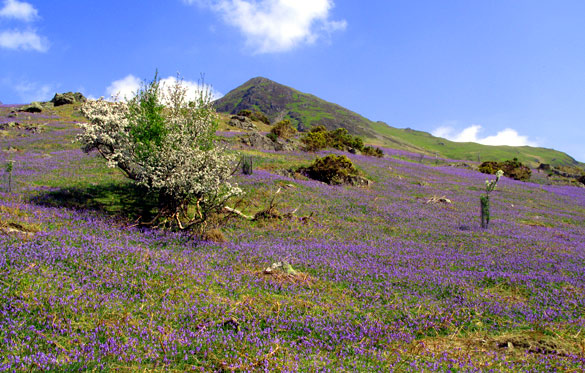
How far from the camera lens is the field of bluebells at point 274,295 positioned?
5.90m

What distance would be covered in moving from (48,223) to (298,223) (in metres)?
9.91

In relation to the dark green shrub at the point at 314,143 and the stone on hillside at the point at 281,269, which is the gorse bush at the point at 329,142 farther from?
the stone on hillside at the point at 281,269

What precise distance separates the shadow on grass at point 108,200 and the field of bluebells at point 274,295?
4.9 inches

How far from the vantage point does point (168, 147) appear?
13727 millimetres

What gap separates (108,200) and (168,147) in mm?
4875

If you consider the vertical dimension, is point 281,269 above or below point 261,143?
below

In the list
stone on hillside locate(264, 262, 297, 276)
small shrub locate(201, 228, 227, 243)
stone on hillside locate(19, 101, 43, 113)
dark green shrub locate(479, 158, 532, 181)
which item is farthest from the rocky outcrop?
stone on hillside locate(19, 101, 43, 113)

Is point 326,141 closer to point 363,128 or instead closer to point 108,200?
point 108,200

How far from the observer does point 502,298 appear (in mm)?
9914

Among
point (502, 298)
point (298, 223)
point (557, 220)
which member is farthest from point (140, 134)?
point (557, 220)

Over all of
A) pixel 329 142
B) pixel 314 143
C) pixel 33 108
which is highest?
pixel 33 108

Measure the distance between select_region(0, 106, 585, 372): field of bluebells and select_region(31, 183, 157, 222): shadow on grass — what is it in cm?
13

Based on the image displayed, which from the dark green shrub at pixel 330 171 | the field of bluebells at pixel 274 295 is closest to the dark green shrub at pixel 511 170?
the dark green shrub at pixel 330 171

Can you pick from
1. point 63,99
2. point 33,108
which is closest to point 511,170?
point 33,108
